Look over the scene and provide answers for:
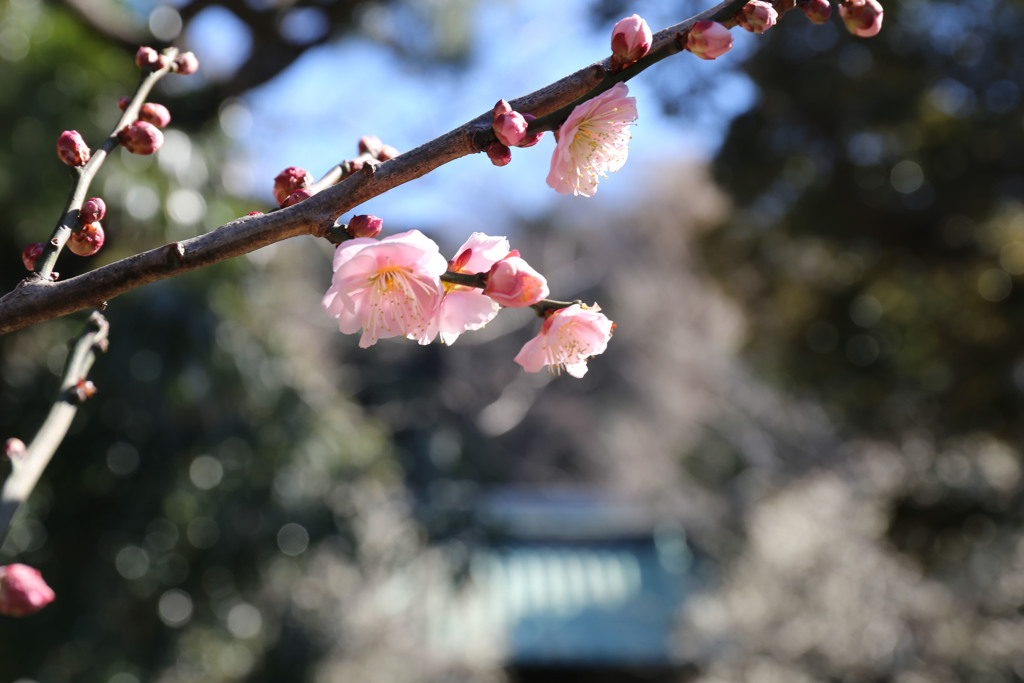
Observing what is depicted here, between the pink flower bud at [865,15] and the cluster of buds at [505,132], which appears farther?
the pink flower bud at [865,15]

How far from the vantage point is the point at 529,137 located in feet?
1.55

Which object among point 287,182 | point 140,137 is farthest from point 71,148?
point 287,182

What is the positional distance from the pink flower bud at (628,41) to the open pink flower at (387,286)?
15 cm

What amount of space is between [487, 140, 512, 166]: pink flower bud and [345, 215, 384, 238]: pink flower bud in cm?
7

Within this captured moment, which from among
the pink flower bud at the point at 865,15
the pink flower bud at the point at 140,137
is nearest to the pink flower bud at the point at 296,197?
the pink flower bud at the point at 140,137

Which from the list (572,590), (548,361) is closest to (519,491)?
(572,590)

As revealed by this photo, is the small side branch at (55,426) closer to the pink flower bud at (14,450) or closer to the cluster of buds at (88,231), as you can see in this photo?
the pink flower bud at (14,450)

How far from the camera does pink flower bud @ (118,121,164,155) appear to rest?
56 cm

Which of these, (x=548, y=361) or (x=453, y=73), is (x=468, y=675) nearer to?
(x=453, y=73)

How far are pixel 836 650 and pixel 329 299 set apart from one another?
12.9 feet

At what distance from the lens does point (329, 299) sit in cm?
50

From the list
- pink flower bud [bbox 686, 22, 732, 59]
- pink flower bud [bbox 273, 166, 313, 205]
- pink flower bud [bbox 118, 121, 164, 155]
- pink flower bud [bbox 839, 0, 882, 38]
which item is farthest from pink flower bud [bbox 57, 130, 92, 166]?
pink flower bud [bbox 839, 0, 882, 38]

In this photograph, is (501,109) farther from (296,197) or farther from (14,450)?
(14,450)

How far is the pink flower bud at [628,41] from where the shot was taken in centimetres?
47
